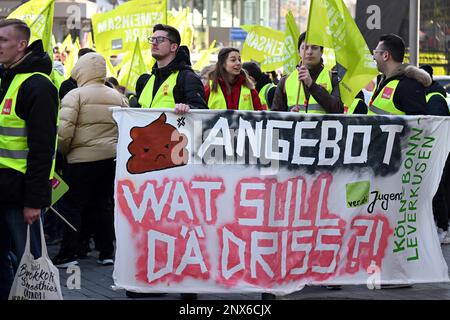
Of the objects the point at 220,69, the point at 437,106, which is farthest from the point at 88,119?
the point at 437,106

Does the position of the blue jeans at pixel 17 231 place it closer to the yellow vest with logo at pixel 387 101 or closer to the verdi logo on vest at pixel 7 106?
the verdi logo on vest at pixel 7 106

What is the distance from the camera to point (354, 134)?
682 cm

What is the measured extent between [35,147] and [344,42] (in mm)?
3067

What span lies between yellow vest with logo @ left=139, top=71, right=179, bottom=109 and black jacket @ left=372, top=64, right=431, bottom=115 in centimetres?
167

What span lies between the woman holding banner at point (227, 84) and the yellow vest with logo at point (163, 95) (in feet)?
3.59

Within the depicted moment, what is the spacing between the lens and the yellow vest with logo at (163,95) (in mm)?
7789

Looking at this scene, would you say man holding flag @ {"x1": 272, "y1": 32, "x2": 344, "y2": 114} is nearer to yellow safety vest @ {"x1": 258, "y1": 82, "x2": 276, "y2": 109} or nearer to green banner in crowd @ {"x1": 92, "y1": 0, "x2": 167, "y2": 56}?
yellow safety vest @ {"x1": 258, "y1": 82, "x2": 276, "y2": 109}

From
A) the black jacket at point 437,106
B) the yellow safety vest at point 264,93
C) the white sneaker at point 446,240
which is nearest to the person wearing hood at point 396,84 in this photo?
the black jacket at point 437,106

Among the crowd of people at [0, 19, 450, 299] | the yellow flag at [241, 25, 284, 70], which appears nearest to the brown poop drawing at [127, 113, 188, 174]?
the crowd of people at [0, 19, 450, 299]

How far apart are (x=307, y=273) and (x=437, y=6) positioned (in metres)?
13.8

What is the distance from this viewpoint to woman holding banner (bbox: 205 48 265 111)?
8.98 m

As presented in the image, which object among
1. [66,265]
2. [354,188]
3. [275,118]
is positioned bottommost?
[66,265]
